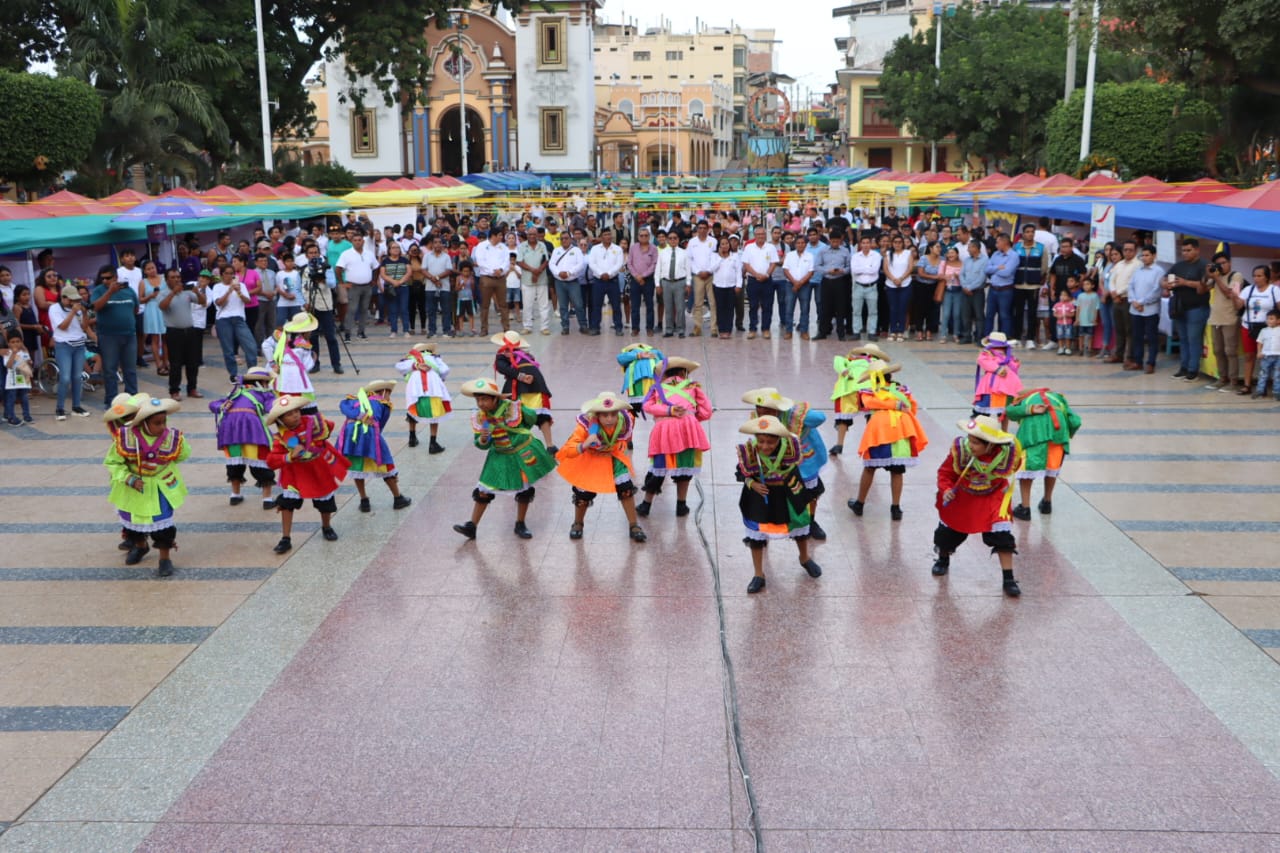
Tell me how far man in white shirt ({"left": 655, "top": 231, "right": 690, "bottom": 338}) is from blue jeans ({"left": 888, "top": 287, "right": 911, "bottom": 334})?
3227 millimetres

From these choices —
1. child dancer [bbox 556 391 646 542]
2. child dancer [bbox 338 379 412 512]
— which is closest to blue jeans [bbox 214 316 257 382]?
child dancer [bbox 338 379 412 512]

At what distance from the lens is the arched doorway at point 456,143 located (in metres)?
71.2

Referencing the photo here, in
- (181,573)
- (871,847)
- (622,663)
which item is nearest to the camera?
(871,847)

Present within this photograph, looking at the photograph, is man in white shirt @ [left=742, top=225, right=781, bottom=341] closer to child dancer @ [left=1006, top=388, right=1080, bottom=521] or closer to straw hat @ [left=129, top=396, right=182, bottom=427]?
child dancer @ [left=1006, top=388, right=1080, bottom=521]

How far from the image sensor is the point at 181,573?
9094 mm

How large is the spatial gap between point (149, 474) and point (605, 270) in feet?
38.8

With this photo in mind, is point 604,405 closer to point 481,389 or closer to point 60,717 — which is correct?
point 481,389

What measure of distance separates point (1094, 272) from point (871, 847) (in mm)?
13930

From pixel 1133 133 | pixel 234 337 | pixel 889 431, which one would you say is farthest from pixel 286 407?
pixel 1133 133

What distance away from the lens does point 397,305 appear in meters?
20.6

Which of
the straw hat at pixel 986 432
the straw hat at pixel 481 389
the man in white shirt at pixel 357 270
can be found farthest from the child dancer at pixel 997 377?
the man in white shirt at pixel 357 270

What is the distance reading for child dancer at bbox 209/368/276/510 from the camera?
10336 millimetres

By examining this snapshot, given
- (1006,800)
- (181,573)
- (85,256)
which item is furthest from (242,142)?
(1006,800)

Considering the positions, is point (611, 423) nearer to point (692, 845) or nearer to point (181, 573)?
point (181, 573)
